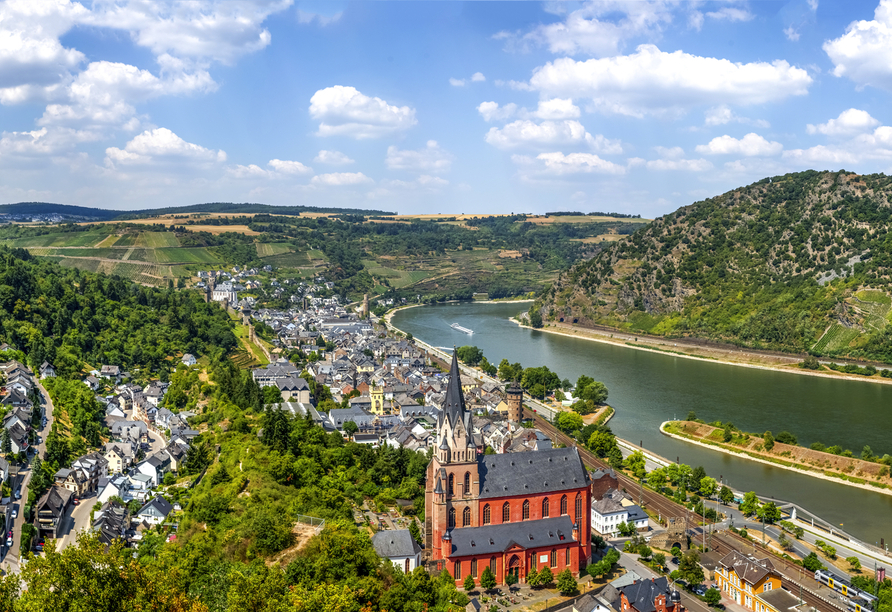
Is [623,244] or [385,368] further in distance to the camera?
[623,244]

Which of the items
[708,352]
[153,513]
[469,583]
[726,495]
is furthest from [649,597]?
[708,352]

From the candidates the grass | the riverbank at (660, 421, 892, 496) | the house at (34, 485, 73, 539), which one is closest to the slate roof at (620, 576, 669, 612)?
the riverbank at (660, 421, 892, 496)

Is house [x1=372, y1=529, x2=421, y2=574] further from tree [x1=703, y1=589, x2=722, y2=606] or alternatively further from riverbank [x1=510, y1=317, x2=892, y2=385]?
riverbank [x1=510, y1=317, x2=892, y2=385]

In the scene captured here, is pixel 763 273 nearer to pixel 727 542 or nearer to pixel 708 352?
pixel 708 352

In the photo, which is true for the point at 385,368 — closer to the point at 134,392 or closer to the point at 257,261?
the point at 134,392

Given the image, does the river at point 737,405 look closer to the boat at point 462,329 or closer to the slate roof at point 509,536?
the boat at point 462,329

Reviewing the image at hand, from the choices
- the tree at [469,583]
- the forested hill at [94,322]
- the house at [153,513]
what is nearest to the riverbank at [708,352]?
the forested hill at [94,322]

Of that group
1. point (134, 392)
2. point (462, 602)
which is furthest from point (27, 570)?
point (134, 392)
